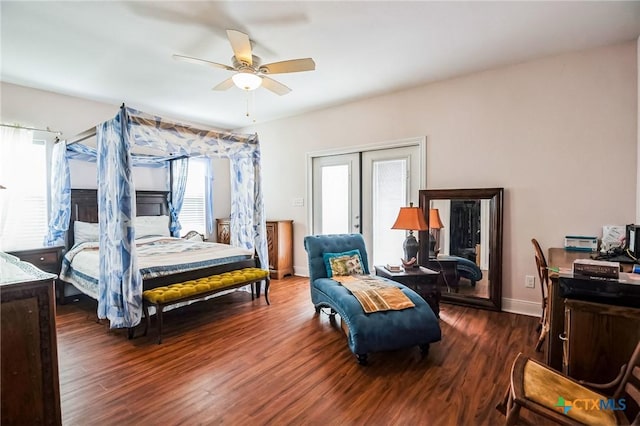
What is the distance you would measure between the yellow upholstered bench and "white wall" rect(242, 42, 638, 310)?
2672mm

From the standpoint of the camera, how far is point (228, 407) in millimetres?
1903

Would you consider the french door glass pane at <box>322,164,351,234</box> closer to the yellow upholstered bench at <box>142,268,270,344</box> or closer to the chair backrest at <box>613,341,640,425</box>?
the yellow upholstered bench at <box>142,268,270,344</box>

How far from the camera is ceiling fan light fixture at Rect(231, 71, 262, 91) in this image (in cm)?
275

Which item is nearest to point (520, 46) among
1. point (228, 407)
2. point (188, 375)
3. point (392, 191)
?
point (392, 191)

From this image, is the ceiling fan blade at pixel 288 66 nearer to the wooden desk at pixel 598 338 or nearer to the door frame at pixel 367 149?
the door frame at pixel 367 149

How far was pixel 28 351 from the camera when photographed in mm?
1517

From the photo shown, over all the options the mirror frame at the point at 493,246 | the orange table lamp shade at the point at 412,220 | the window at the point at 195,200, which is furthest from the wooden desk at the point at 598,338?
the window at the point at 195,200

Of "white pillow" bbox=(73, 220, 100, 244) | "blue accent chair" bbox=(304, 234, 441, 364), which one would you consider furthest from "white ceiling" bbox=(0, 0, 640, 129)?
"blue accent chair" bbox=(304, 234, 441, 364)

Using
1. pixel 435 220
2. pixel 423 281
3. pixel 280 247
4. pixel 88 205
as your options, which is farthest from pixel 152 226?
pixel 435 220

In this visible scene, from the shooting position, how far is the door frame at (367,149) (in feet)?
13.2

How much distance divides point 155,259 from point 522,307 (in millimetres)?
4271

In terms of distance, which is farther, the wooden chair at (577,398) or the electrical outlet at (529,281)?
the electrical outlet at (529,281)

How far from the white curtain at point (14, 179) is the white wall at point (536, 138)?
468cm

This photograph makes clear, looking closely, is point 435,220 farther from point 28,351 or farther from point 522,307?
point 28,351
